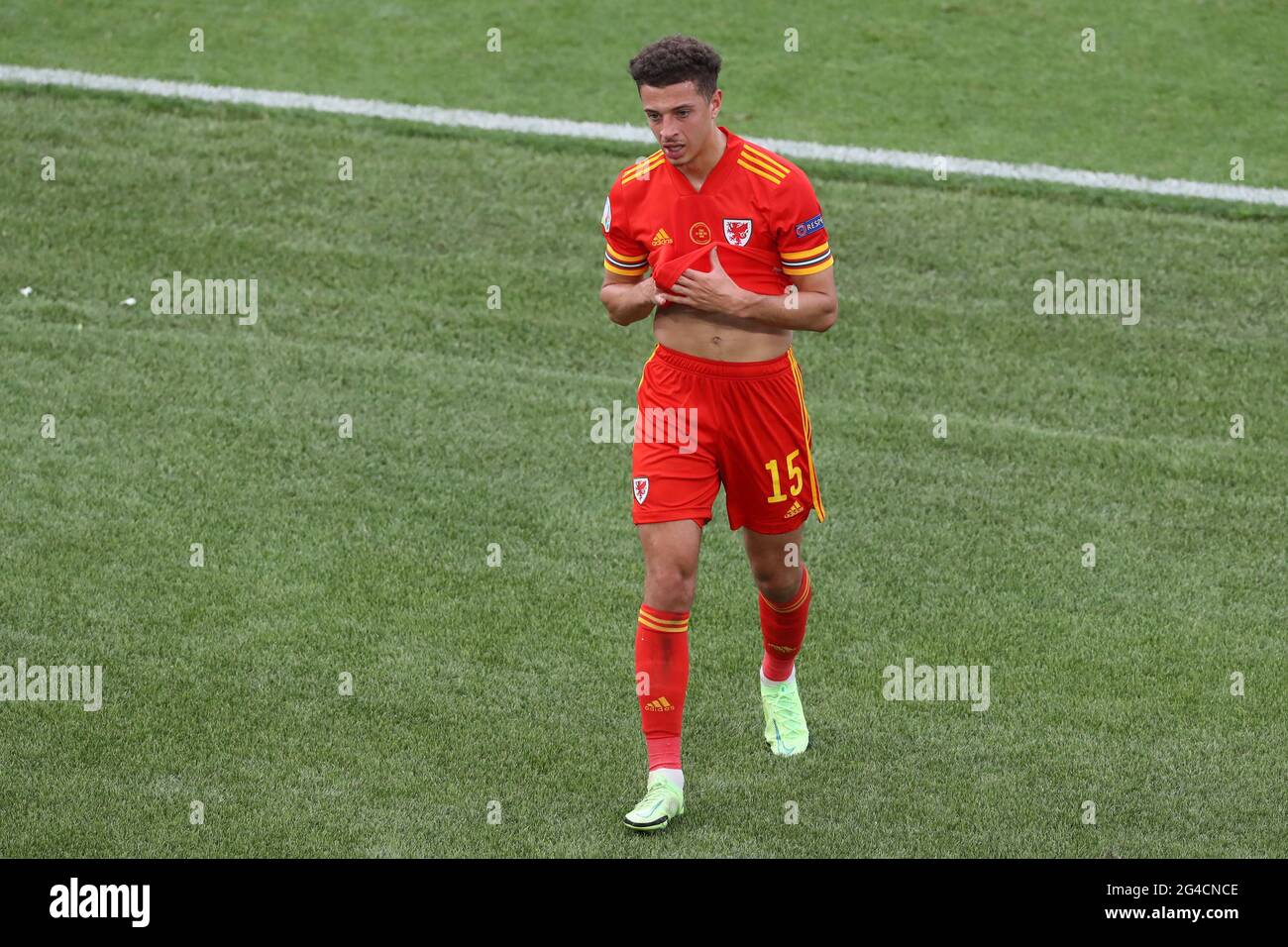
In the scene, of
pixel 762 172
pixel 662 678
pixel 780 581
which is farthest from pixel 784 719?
pixel 762 172

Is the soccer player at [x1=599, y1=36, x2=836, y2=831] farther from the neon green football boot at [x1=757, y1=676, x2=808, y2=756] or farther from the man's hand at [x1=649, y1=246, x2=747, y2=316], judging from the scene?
the neon green football boot at [x1=757, y1=676, x2=808, y2=756]

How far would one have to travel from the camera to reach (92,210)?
12.7 m

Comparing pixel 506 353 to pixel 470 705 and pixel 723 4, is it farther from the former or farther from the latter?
pixel 723 4

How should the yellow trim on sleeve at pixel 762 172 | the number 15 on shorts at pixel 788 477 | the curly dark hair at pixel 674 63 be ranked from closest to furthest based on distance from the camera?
the curly dark hair at pixel 674 63
the yellow trim on sleeve at pixel 762 172
the number 15 on shorts at pixel 788 477

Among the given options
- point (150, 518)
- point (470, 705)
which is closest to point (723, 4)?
point (150, 518)

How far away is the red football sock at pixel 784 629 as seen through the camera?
23.8 ft

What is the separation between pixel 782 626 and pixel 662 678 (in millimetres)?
799

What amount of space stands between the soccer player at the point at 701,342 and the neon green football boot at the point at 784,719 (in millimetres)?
677

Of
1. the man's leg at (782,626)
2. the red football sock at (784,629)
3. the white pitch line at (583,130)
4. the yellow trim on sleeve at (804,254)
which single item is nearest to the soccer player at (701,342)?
the yellow trim on sleeve at (804,254)

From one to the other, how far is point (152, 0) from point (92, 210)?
14.3ft

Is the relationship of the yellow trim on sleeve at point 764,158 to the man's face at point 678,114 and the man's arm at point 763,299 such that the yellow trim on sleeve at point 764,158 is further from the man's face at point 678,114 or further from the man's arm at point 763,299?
the man's arm at point 763,299

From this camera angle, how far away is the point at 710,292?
640cm

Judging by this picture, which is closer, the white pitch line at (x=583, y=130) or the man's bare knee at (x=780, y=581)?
the man's bare knee at (x=780, y=581)

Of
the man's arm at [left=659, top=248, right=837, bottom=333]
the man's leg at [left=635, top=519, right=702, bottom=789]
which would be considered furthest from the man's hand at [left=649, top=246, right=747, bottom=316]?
the man's leg at [left=635, top=519, right=702, bottom=789]
